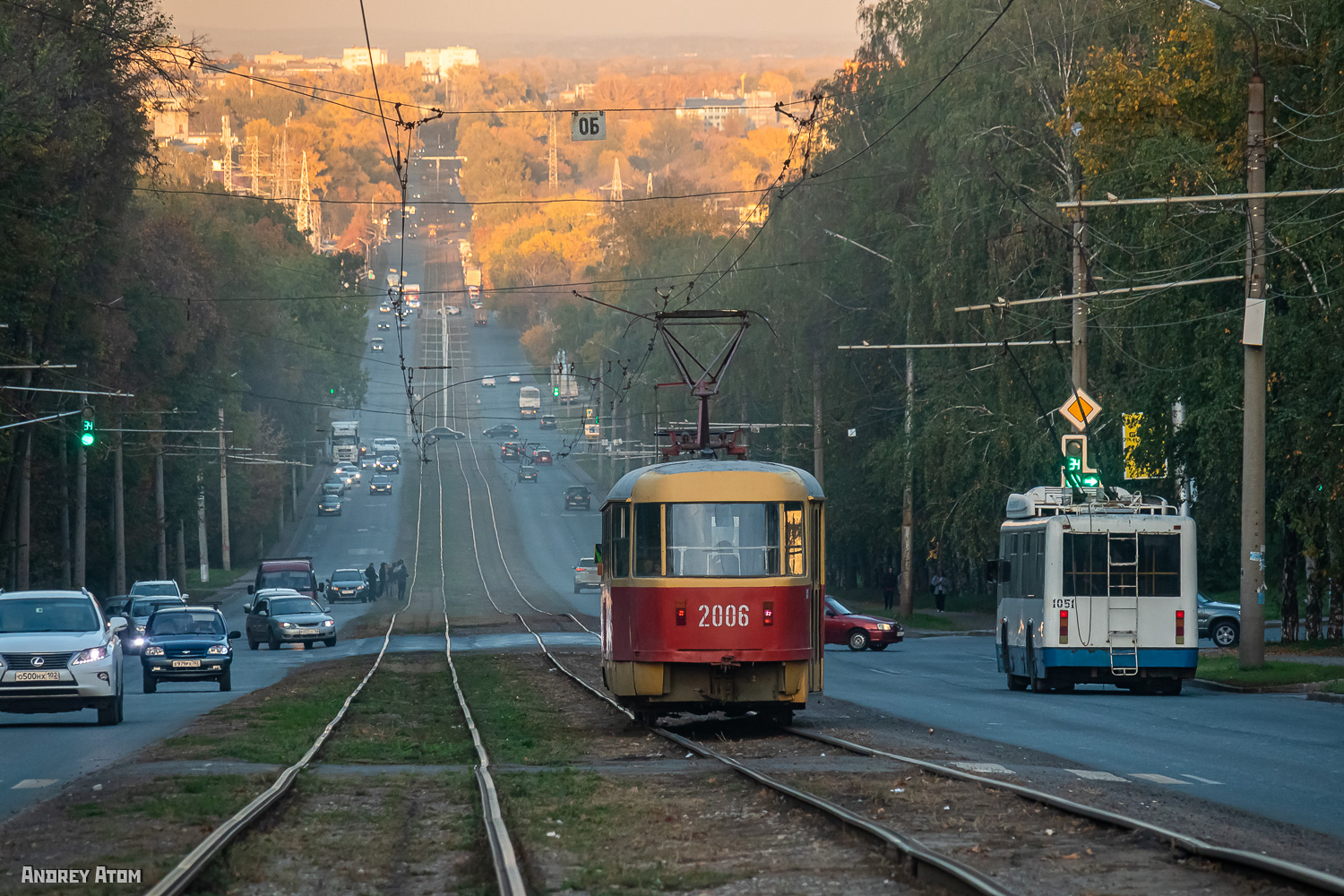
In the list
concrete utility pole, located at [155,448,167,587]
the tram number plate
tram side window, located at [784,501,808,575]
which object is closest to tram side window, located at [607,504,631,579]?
the tram number plate

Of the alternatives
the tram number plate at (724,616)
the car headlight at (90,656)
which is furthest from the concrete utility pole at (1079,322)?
the car headlight at (90,656)

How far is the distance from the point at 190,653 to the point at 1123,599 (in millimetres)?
15914

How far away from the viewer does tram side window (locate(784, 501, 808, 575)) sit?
757 inches

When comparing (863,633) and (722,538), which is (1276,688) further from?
(863,633)

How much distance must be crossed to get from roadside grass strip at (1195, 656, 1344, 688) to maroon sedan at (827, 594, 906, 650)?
12766 millimetres

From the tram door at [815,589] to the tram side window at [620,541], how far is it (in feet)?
6.51

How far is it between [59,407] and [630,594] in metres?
40.5

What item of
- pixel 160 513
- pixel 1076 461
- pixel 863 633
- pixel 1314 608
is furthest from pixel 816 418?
pixel 160 513

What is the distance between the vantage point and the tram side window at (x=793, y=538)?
19234 mm

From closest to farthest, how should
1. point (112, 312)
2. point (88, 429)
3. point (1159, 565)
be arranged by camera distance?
1. point (1159, 565)
2. point (88, 429)
3. point (112, 312)

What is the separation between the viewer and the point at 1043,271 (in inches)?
1683

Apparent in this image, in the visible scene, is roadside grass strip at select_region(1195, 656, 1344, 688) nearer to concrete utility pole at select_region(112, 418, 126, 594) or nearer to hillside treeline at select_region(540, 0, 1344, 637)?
hillside treeline at select_region(540, 0, 1344, 637)

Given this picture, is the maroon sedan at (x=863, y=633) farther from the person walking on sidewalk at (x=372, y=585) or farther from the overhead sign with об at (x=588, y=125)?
the person walking on sidewalk at (x=372, y=585)

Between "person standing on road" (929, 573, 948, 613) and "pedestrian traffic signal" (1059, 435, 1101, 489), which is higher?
"pedestrian traffic signal" (1059, 435, 1101, 489)
